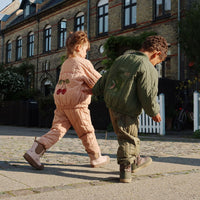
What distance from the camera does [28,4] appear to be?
2784cm

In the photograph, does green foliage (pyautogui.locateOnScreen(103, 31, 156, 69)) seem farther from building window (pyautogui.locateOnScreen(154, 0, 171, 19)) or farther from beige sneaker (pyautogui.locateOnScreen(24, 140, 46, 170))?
beige sneaker (pyautogui.locateOnScreen(24, 140, 46, 170))

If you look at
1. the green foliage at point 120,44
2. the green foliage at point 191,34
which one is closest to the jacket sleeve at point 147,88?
the green foliage at point 191,34

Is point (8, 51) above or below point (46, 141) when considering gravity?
above

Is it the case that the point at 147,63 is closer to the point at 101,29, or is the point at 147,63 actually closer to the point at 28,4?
the point at 101,29

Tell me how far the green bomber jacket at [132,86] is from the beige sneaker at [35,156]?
114cm

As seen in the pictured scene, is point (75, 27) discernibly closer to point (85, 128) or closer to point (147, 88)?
point (85, 128)

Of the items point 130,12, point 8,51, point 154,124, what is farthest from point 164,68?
point 8,51

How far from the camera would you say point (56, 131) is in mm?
3969

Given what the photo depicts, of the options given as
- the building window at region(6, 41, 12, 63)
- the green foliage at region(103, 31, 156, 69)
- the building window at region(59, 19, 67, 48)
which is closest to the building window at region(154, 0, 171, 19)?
the green foliage at region(103, 31, 156, 69)

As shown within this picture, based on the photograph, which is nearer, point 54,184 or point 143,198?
point 143,198

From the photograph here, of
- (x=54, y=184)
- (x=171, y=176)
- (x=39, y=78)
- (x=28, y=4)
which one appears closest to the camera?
(x=54, y=184)

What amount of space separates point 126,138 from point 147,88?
1.85ft

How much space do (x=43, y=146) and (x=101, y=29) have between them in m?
Answer: 16.5

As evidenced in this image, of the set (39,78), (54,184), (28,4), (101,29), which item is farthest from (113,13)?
(54,184)
